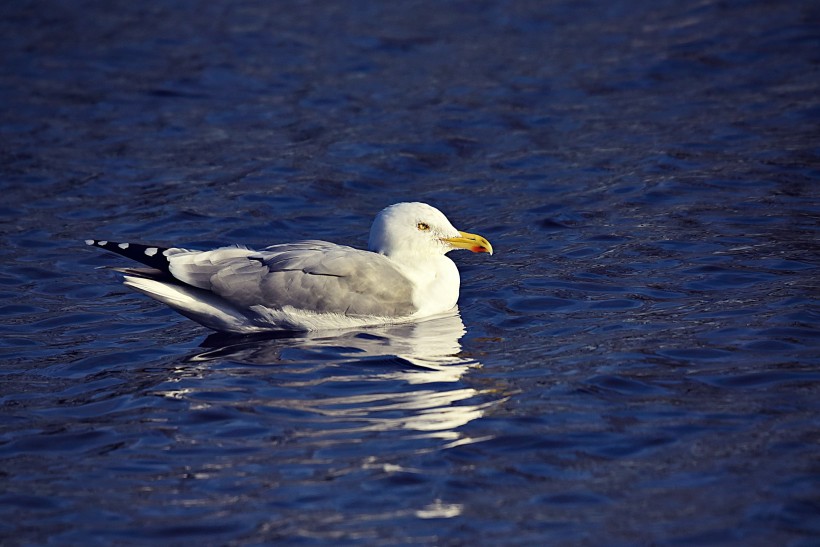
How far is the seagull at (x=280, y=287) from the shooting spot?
9070 millimetres

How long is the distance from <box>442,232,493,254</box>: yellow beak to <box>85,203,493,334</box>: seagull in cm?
46

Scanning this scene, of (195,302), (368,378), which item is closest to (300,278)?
(195,302)

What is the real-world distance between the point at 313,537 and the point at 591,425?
1.98m

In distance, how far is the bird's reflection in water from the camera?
23.8 feet

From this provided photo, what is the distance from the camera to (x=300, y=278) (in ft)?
29.9

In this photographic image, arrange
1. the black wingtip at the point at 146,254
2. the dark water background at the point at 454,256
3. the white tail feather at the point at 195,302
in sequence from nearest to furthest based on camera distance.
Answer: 1. the dark water background at the point at 454,256
2. the white tail feather at the point at 195,302
3. the black wingtip at the point at 146,254

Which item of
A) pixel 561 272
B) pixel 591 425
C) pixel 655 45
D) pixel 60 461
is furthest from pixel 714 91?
pixel 60 461

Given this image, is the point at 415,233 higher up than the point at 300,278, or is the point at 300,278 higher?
the point at 415,233

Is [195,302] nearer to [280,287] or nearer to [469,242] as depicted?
[280,287]

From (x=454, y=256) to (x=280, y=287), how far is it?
2892 millimetres

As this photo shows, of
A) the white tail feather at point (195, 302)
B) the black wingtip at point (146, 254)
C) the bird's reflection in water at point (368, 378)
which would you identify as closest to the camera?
the bird's reflection in water at point (368, 378)

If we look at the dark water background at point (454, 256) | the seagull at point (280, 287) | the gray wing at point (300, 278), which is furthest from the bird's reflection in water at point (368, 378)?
the gray wing at point (300, 278)

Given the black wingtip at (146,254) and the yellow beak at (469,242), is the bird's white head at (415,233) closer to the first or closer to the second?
the yellow beak at (469,242)

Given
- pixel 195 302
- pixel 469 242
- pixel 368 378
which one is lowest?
pixel 368 378
